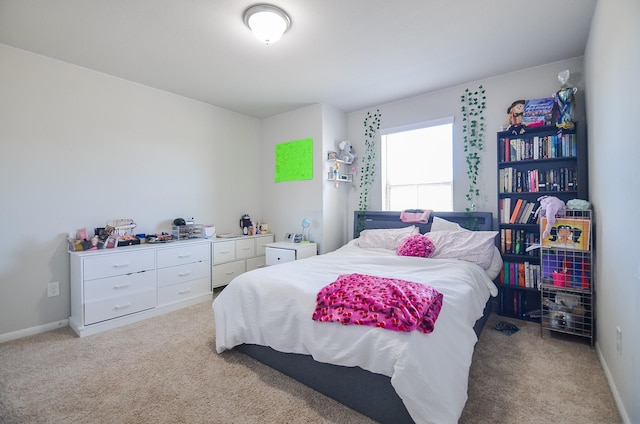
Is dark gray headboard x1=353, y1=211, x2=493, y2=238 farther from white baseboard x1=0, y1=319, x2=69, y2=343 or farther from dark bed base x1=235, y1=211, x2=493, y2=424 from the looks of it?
white baseboard x1=0, y1=319, x2=69, y2=343

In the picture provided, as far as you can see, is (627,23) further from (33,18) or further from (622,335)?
(33,18)

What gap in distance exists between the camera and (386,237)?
11.3ft

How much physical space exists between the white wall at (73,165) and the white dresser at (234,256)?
0.53 metres

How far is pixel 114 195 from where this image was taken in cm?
316

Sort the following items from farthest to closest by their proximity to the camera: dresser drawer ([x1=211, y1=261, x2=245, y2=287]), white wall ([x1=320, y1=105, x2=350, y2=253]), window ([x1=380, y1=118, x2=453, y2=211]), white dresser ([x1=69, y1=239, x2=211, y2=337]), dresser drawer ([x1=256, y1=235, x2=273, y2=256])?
dresser drawer ([x1=256, y1=235, x2=273, y2=256]) → white wall ([x1=320, y1=105, x2=350, y2=253]) → dresser drawer ([x1=211, y1=261, x2=245, y2=287]) → window ([x1=380, y1=118, x2=453, y2=211]) → white dresser ([x1=69, y1=239, x2=211, y2=337])

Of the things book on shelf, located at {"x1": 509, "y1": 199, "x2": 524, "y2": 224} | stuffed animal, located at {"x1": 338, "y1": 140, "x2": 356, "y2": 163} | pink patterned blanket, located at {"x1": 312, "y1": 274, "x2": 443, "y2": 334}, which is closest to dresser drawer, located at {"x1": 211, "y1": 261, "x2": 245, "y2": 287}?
stuffed animal, located at {"x1": 338, "y1": 140, "x2": 356, "y2": 163}

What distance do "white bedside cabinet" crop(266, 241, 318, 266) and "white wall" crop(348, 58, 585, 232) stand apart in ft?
6.18

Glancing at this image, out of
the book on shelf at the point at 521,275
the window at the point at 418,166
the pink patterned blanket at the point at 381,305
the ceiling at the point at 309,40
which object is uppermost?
the ceiling at the point at 309,40

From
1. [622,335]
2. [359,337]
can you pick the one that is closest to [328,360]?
[359,337]

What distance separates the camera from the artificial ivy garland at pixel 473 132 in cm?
330

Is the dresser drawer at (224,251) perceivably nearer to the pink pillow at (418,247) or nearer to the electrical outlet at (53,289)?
the electrical outlet at (53,289)

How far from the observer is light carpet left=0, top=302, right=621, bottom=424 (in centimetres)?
156

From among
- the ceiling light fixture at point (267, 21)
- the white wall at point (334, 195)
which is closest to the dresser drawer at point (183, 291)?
the white wall at point (334, 195)

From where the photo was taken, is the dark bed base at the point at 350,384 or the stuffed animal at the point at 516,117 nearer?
the dark bed base at the point at 350,384
